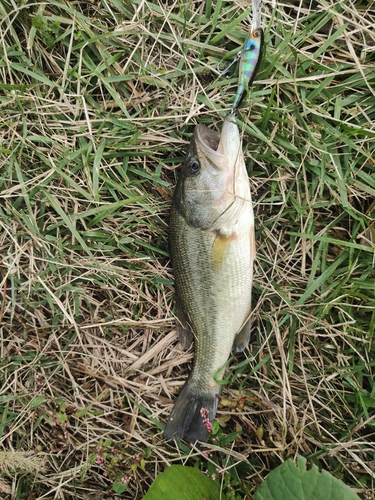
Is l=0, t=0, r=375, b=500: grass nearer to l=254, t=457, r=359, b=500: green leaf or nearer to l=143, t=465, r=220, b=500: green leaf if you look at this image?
l=143, t=465, r=220, b=500: green leaf

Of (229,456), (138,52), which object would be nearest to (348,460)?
(229,456)

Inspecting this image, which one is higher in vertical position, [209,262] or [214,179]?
[214,179]

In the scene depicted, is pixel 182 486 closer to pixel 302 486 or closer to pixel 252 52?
pixel 302 486

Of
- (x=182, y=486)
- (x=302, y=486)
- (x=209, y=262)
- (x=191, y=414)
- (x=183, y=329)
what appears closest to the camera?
(x=302, y=486)

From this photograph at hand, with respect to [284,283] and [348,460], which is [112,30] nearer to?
[284,283]

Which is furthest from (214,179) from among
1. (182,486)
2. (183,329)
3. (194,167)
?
(182,486)

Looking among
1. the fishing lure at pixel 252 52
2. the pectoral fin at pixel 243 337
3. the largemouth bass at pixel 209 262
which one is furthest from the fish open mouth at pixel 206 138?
the pectoral fin at pixel 243 337

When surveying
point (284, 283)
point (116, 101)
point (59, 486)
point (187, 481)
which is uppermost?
point (116, 101)

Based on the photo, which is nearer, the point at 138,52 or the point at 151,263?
the point at 138,52
